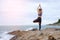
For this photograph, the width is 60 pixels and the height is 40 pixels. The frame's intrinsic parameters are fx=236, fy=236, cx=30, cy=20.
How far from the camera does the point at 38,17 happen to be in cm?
1237

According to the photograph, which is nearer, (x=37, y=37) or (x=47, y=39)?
(x=47, y=39)

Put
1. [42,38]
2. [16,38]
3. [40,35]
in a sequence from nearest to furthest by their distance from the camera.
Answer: [42,38], [40,35], [16,38]

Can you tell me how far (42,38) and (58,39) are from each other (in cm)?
85

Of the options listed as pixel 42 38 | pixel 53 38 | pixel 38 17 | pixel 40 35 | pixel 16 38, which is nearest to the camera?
pixel 53 38

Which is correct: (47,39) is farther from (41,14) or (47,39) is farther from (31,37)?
(41,14)

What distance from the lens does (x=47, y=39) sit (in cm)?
916

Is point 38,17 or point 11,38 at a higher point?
point 38,17

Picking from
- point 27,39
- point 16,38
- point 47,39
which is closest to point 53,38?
point 47,39

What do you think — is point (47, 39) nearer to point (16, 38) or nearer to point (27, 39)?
point (27, 39)

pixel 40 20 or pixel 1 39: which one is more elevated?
pixel 40 20

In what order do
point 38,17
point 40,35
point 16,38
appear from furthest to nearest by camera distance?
point 38,17 → point 16,38 → point 40,35

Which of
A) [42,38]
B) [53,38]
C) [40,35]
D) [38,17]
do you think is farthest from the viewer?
[38,17]

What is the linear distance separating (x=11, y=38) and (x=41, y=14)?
2008mm

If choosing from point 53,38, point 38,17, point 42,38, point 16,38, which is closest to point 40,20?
point 38,17
